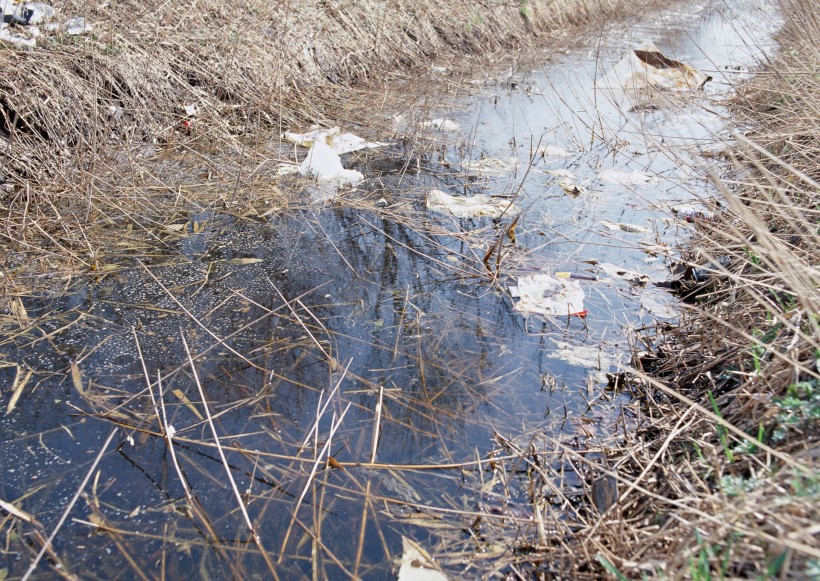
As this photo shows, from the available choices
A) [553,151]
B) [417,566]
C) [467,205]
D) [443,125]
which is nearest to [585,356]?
[417,566]

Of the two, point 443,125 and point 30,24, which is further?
point 443,125

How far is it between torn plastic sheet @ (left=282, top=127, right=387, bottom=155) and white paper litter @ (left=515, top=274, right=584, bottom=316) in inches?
73.1

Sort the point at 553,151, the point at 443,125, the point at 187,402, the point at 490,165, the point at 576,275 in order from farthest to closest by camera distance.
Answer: the point at 443,125 < the point at 553,151 < the point at 490,165 < the point at 576,275 < the point at 187,402

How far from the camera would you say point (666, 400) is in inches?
75.5

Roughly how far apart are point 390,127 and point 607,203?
1.75 metres

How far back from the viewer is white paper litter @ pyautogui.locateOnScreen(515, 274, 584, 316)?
251 cm

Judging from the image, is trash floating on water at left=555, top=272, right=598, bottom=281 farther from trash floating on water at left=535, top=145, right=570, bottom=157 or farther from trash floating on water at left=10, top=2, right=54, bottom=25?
trash floating on water at left=10, top=2, right=54, bottom=25

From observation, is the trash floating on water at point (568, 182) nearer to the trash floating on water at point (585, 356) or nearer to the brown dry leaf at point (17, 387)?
the trash floating on water at point (585, 356)

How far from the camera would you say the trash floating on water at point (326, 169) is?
3.69 metres

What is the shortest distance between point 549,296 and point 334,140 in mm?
2172

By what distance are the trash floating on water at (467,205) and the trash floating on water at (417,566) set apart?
207 centimetres

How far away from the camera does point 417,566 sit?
145 cm

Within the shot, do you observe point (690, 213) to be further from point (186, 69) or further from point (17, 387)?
point (186, 69)

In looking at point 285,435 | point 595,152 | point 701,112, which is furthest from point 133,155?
point 701,112
